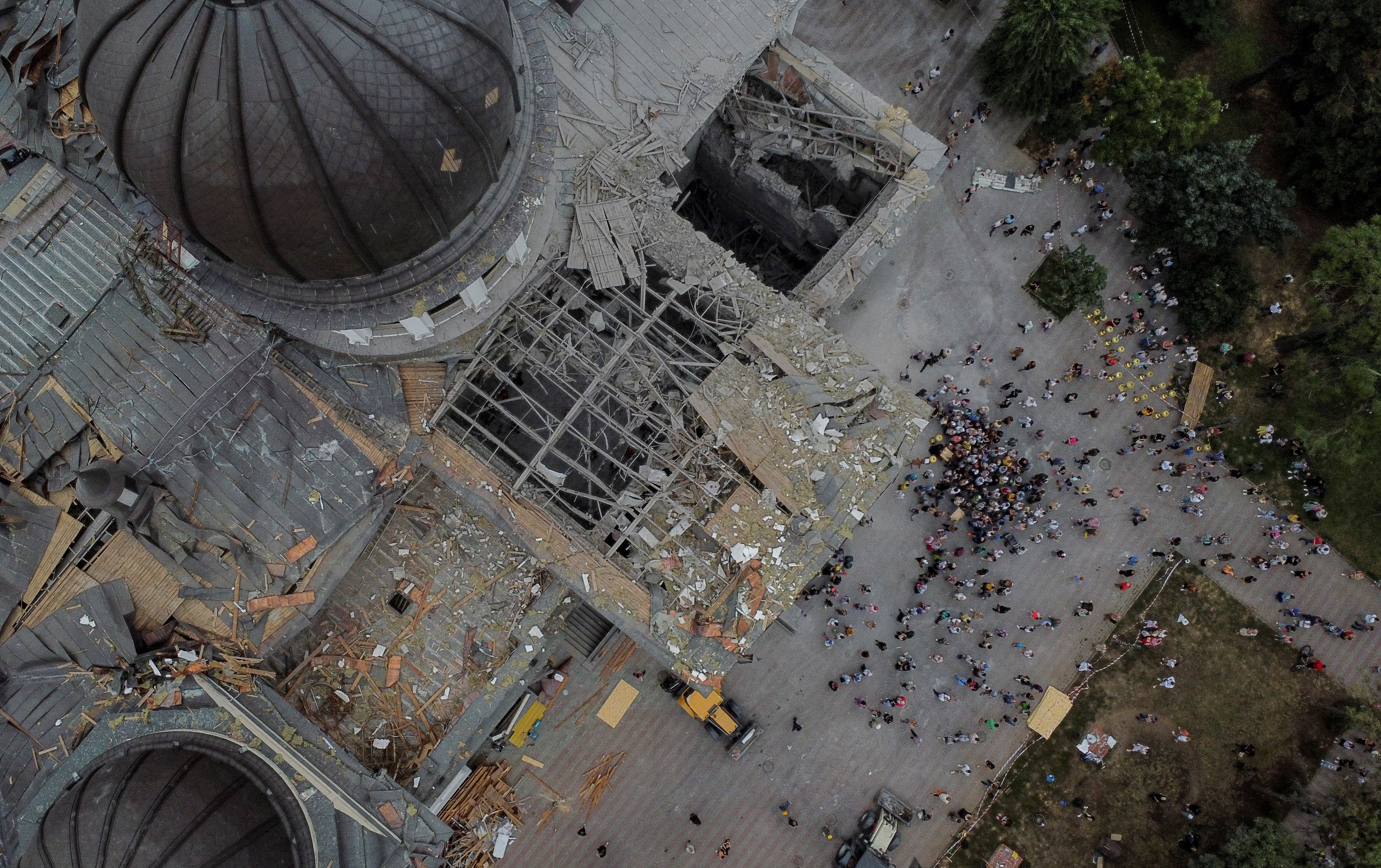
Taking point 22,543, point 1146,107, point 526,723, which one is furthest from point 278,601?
point 1146,107

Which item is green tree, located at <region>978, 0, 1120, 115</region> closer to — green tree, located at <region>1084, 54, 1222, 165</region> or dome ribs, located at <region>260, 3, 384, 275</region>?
green tree, located at <region>1084, 54, 1222, 165</region>

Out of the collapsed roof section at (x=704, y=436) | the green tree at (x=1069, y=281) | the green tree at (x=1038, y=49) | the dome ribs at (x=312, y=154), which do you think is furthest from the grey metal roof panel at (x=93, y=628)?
the green tree at (x=1038, y=49)

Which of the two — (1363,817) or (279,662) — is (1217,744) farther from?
(279,662)

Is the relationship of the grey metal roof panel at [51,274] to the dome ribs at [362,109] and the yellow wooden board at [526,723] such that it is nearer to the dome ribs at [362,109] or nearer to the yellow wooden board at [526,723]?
the dome ribs at [362,109]

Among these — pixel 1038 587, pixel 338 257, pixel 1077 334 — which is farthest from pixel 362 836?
pixel 1077 334

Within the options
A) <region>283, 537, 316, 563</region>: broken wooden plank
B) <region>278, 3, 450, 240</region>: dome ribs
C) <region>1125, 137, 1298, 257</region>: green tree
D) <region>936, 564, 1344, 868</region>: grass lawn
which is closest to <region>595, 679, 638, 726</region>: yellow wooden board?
<region>283, 537, 316, 563</region>: broken wooden plank

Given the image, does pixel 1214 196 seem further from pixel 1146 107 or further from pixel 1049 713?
pixel 1049 713
